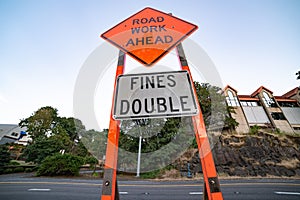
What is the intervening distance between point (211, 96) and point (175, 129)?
6.24 meters

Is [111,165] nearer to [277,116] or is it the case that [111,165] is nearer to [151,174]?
[151,174]

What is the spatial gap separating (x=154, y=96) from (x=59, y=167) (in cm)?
1098

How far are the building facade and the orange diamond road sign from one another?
17.1m

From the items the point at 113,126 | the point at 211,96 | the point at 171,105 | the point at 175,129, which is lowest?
the point at 113,126

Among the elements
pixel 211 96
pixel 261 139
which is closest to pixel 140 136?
pixel 211 96

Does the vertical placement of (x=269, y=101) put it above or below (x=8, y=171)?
above

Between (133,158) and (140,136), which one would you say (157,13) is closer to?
(140,136)

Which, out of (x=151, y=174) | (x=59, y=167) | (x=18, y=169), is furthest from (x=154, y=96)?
(x=18, y=169)

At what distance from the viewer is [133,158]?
1017 cm

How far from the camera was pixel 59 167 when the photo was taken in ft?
29.3

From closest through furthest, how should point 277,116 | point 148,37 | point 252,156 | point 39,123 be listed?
point 148,37 < point 252,156 < point 277,116 < point 39,123

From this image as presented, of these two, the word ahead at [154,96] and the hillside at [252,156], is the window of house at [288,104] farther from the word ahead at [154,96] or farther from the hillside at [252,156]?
the word ahead at [154,96]

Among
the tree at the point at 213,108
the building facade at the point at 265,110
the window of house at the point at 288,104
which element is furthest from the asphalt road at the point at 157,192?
the window of house at the point at 288,104

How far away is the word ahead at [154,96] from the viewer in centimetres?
101
